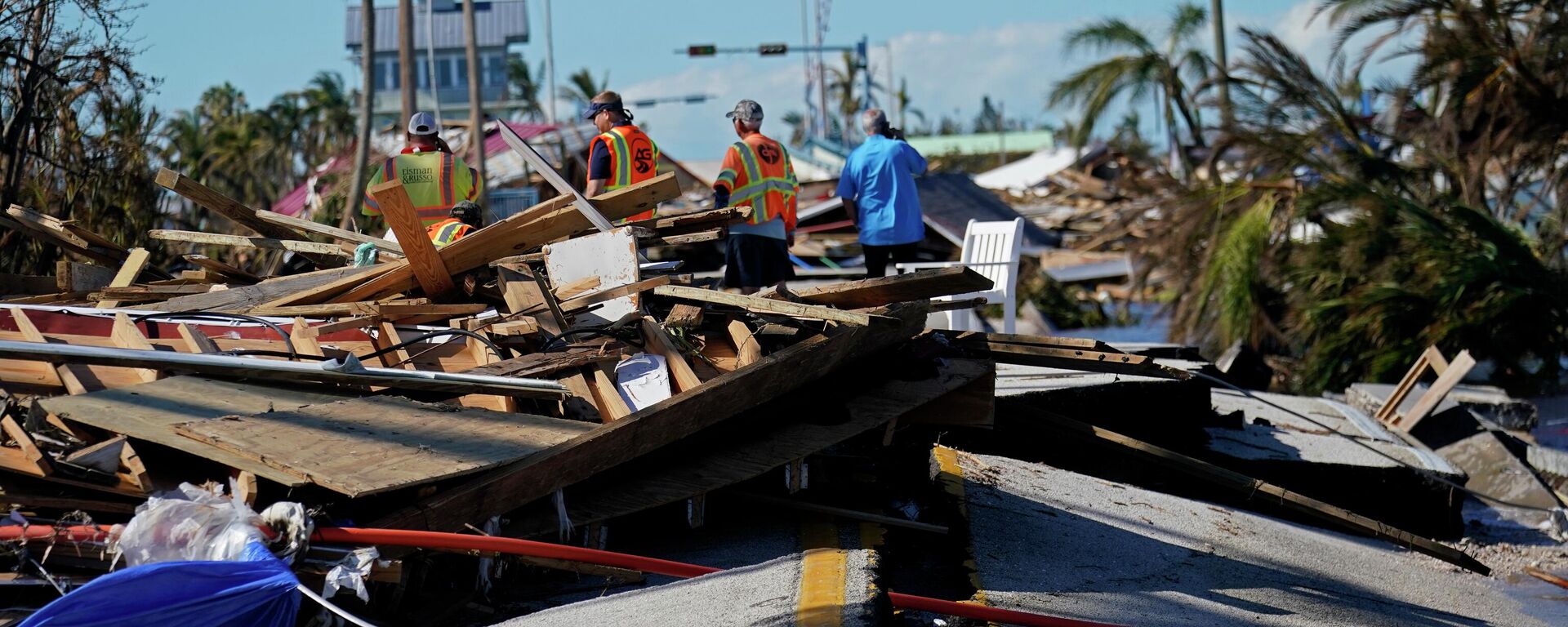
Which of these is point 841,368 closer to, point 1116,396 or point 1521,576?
point 1116,396

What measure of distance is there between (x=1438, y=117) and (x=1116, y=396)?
8.60 m

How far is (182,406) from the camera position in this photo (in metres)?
4.84

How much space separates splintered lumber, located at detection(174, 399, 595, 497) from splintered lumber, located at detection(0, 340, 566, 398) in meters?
0.09

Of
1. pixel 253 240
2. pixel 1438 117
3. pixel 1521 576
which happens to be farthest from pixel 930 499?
pixel 1438 117

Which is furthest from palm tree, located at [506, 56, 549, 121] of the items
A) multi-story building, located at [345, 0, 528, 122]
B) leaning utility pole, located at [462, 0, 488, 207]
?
leaning utility pole, located at [462, 0, 488, 207]

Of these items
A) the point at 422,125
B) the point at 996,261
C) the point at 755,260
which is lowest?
the point at 996,261

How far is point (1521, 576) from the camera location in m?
7.54

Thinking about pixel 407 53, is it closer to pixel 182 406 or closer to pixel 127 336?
pixel 127 336

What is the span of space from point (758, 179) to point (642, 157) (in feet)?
2.39

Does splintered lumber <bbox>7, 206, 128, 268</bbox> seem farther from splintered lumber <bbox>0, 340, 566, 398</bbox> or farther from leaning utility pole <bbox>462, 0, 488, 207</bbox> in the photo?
leaning utility pole <bbox>462, 0, 488, 207</bbox>

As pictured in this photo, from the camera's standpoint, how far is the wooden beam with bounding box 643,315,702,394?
551 cm

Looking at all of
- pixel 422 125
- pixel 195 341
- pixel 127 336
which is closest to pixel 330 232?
pixel 422 125

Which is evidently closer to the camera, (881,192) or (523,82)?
(881,192)

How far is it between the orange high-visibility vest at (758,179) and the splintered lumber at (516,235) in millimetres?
1927
